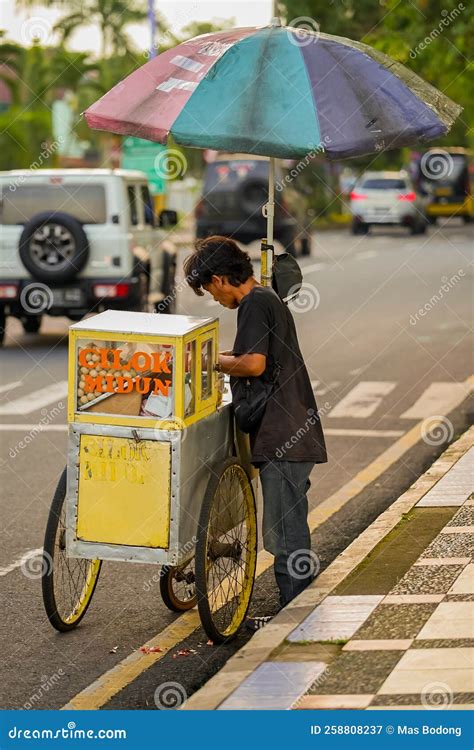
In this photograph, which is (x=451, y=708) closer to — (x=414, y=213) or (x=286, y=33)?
(x=286, y=33)

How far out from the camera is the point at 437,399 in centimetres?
1260

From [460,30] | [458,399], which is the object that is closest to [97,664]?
[458,399]

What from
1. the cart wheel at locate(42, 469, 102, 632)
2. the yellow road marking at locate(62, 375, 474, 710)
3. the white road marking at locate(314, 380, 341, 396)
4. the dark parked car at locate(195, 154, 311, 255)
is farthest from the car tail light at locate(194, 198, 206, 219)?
the cart wheel at locate(42, 469, 102, 632)

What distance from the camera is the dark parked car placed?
96.1ft

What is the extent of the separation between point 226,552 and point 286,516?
32 centimetres

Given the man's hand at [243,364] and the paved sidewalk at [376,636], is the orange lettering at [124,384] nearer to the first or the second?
the man's hand at [243,364]

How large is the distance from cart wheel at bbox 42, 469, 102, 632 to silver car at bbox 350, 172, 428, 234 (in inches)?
1332

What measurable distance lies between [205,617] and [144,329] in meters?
1.19

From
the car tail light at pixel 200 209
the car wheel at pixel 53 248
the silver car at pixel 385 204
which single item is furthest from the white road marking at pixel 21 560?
the silver car at pixel 385 204

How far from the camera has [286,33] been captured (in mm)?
6750

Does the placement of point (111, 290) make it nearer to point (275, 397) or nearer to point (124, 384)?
point (275, 397)

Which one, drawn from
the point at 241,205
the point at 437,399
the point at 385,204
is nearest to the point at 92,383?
the point at 437,399

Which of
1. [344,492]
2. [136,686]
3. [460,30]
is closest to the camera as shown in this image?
[136,686]

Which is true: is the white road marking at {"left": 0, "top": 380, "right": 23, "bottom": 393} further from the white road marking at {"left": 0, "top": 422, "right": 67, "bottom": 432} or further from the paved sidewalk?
the paved sidewalk
